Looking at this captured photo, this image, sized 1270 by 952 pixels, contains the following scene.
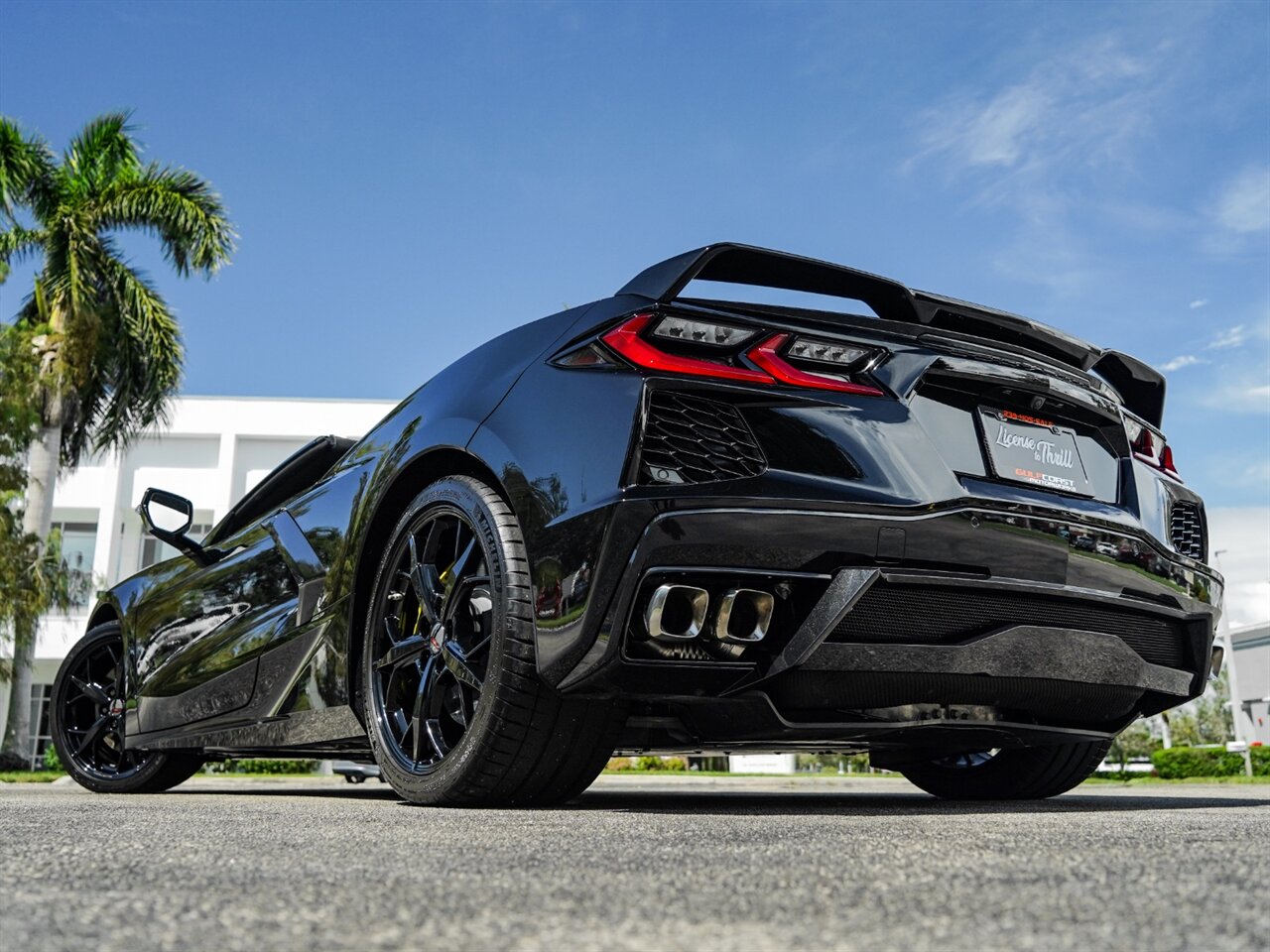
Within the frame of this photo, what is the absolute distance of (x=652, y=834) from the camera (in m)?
2.21

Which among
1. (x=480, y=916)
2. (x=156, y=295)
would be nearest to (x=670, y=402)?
(x=480, y=916)

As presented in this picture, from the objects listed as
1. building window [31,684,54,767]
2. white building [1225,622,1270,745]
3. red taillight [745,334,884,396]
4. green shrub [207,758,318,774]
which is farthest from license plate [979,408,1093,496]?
white building [1225,622,1270,745]

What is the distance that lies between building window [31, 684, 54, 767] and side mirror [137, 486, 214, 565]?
37.7 m

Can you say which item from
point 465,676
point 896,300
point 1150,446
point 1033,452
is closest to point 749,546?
point 465,676

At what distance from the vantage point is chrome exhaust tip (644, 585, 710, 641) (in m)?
2.69

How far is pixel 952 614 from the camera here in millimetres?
2908

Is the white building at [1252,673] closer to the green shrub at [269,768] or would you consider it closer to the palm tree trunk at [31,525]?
the green shrub at [269,768]

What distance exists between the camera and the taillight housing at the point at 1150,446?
12.0 ft

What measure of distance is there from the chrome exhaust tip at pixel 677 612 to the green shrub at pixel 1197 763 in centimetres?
2272

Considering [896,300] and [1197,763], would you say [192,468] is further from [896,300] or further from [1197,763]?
[896,300]

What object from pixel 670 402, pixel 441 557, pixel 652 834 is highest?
pixel 670 402

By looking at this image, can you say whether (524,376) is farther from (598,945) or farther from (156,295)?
(156,295)

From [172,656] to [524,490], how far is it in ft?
8.76

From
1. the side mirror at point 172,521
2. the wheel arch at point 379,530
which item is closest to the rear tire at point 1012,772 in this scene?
the wheel arch at point 379,530
